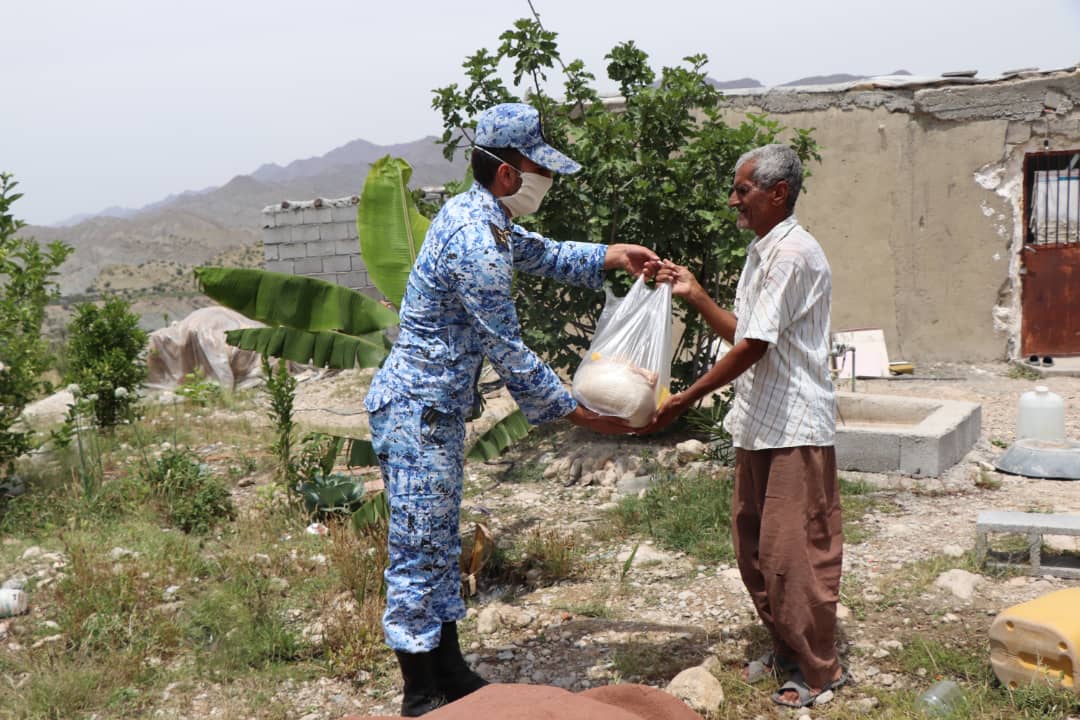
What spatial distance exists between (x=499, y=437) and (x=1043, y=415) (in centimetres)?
386

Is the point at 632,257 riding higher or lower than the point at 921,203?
lower

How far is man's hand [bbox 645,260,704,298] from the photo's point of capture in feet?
10.9

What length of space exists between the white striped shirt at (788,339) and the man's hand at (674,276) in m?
0.22

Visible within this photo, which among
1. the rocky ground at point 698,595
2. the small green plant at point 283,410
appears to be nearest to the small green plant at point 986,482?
the rocky ground at point 698,595

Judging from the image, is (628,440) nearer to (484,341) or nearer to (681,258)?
(681,258)

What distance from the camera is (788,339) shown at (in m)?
3.08

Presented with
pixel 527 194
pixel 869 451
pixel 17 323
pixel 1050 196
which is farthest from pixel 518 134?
pixel 1050 196

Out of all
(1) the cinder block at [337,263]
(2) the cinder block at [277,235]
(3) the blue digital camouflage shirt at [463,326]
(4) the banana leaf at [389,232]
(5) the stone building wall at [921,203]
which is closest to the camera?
(3) the blue digital camouflage shirt at [463,326]

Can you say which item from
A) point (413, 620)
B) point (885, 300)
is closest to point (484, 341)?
point (413, 620)

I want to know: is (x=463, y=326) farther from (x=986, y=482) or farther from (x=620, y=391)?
(x=986, y=482)

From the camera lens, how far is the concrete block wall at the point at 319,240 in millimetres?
12820

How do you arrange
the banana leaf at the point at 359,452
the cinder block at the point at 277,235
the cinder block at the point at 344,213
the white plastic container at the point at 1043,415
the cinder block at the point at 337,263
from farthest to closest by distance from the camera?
1. the cinder block at the point at 277,235
2. the cinder block at the point at 337,263
3. the cinder block at the point at 344,213
4. the white plastic container at the point at 1043,415
5. the banana leaf at the point at 359,452

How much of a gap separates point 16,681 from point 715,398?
14.0ft

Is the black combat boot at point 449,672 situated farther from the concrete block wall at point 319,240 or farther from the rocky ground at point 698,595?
the concrete block wall at point 319,240
